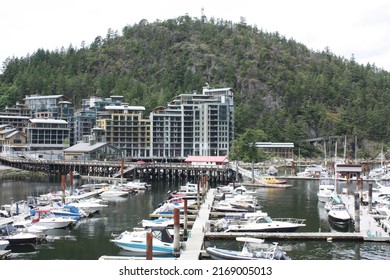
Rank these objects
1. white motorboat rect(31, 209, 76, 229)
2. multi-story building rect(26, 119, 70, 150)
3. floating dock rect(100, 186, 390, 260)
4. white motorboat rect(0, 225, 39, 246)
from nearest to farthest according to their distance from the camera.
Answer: floating dock rect(100, 186, 390, 260) → white motorboat rect(0, 225, 39, 246) → white motorboat rect(31, 209, 76, 229) → multi-story building rect(26, 119, 70, 150)

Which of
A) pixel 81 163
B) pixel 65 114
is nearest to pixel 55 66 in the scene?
pixel 65 114

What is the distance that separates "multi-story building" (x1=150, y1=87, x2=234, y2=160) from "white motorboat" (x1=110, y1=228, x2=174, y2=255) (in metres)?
56.1

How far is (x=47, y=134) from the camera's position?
81.6 metres

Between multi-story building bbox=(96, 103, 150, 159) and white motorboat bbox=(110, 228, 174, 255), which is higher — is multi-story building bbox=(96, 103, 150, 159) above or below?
above

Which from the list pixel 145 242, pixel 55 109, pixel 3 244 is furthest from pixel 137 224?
pixel 55 109

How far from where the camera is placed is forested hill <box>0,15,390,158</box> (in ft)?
316

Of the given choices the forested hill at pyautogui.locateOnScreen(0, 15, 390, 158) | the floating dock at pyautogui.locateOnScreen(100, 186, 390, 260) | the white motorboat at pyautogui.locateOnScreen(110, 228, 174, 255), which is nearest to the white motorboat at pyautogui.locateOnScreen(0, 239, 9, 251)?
the white motorboat at pyautogui.locateOnScreen(110, 228, 174, 255)

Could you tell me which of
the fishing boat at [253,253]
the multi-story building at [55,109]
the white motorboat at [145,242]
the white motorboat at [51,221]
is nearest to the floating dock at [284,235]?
the white motorboat at [145,242]

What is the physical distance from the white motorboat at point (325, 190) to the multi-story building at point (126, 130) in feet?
128

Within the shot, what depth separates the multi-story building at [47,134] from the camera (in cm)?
8000

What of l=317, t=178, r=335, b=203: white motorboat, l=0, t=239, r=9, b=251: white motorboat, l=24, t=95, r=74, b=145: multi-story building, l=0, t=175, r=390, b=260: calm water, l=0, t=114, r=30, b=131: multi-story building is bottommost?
l=0, t=175, r=390, b=260: calm water

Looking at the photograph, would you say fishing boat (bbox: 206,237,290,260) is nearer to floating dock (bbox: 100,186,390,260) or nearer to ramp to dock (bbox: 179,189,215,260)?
ramp to dock (bbox: 179,189,215,260)

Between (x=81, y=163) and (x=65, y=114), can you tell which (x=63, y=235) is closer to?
(x=81, y=163)

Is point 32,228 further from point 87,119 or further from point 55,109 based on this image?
point 55,109
